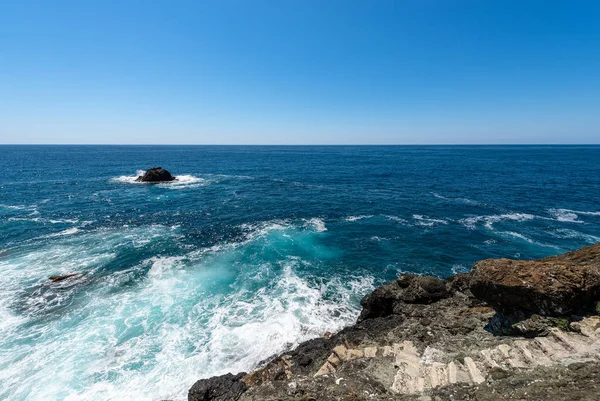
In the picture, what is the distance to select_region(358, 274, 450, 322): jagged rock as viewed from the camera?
19.0 metres

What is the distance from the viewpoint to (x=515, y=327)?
12.6m

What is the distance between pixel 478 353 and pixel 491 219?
122ft

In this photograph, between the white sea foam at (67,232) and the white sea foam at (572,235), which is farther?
the white sea foam at (67,232)

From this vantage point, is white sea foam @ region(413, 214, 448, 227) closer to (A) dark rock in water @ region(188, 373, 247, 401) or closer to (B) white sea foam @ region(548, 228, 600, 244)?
(B) white sea foam @ region(548, 228, 600, 244)

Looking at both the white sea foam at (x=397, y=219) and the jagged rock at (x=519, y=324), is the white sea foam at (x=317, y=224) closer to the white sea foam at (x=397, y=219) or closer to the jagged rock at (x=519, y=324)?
the white sea foam at (x=397, y=219)

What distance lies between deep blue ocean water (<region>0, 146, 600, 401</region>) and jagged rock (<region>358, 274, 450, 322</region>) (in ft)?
9.15

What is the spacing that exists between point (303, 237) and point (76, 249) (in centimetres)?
2829

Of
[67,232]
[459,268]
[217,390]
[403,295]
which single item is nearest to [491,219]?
[459,268]

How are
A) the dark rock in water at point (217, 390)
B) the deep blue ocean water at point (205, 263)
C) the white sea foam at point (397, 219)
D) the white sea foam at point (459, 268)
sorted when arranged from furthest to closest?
the white sea foam at point (397, 219)
the white sea foam at point (459, 268)
the deep blue ocean water at point (205, 263)
the dark rock in water at point (217, 390)

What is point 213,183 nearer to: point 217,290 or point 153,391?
point 217,290

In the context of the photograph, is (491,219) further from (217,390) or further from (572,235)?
(217,390)

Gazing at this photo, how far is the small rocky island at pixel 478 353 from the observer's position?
9.66 m

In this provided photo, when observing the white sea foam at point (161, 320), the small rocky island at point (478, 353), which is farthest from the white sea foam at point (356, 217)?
the small rocky island at point (478, 353)

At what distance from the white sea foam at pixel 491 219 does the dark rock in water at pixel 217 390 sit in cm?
3753
